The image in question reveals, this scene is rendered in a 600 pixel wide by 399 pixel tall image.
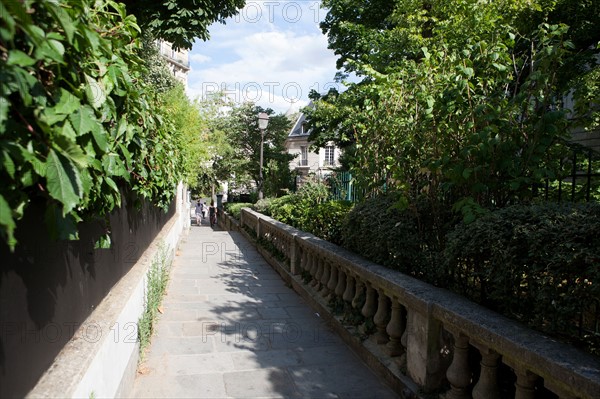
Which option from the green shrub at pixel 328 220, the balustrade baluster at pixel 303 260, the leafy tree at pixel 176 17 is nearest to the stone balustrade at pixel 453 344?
the balustrade baluster at pixel 303 260

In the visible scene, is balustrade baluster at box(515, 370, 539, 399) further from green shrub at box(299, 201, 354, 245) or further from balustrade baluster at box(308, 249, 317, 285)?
green shrub at box(299, 201, 354, 245)

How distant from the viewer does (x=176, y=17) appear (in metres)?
7.67

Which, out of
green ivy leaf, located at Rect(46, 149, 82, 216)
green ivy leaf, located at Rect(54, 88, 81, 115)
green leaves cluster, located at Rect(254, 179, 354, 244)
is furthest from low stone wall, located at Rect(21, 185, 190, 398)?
green leaves cluster, located at Rect(254, 179, 354, 244)

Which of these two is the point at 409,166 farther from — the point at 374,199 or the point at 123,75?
the point at 123,75

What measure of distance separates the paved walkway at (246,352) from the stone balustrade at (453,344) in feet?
1.43

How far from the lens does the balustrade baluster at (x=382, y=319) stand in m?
3.78

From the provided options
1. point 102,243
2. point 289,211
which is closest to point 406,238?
point 102,243

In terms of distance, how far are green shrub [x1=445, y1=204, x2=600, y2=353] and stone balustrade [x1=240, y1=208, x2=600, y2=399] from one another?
6.5 inches

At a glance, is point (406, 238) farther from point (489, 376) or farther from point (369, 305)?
point (489, 376)

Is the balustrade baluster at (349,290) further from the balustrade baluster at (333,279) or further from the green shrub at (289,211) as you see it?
the green shrub at (289,211)

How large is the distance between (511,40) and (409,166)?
1481 millimetres

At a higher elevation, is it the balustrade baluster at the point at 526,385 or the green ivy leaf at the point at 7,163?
the green ivy leaf at the point at 7,163

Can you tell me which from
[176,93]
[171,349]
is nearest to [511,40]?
[171,349]

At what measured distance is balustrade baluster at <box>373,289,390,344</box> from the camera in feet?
12.4
